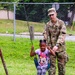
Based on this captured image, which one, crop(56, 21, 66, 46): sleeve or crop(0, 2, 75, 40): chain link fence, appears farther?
crop(0, 2, 75, 40): chain link fence

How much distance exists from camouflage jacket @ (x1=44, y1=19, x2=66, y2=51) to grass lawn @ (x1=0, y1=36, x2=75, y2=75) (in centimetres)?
229

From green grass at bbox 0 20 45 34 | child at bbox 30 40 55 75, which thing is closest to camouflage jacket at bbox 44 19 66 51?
child at bbox 30 40 55 75

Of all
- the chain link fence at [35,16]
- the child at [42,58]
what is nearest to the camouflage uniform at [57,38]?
the child at [42,58]

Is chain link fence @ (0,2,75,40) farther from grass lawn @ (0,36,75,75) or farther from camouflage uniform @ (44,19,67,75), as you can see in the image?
camouflage uniform @ (44,19,67,75)

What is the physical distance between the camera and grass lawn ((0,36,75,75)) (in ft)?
37.2

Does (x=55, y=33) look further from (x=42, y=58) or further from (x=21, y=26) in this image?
(x=21, y=26)

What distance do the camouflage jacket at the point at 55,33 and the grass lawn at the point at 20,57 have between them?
229 cm

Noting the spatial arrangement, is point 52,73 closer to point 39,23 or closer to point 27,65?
point 27,65

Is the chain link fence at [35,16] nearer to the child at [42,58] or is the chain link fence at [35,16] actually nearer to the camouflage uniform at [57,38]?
the camouflage uniform at [57,38]

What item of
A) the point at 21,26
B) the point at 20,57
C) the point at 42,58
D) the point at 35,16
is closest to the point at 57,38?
the point at 42,58

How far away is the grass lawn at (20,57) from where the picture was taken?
11352mm

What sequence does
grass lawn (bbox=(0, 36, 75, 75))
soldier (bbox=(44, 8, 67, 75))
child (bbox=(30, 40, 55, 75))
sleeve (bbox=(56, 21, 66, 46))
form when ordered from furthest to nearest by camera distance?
1. grass lawn (bbox=(0, 36, 75, 75))
2. soldier (bbox=(44, 8, 67, 75))
3. sleeve (bbox=(56, 21, 66, 46))
4. child (bbox=(30, 40, 55, 75))

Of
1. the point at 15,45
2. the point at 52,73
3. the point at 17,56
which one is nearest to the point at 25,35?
the point at 15,45

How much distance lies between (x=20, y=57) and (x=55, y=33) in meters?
5.67
